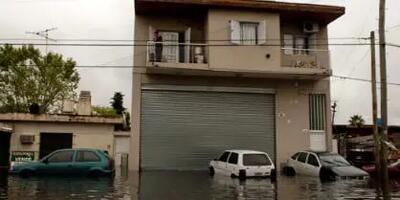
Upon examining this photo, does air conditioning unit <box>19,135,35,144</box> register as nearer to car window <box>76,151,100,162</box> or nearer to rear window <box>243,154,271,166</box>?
car window <box>76,151,100,162</box>

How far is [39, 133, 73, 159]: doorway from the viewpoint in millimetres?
28719

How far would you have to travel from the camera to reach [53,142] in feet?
94.9

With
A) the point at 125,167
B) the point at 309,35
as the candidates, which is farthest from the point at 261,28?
the point at 125,167

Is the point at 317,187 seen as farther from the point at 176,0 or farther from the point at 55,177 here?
the point at 176,0

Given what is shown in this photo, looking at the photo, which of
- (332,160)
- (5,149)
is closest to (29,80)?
(5,149)

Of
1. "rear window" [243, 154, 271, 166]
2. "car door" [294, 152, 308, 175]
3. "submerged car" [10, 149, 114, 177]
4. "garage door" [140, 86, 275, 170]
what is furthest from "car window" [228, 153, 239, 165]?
"garage door" [140, 86, 275, 170]

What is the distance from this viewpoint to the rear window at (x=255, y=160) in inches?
953

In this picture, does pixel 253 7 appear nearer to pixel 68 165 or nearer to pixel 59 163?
pixel 68 165

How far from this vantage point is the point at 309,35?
32.6 meters

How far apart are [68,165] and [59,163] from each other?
39 cm

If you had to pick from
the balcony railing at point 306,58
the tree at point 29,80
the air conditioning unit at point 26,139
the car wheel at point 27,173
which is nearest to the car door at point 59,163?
the car wheel at point 27,173

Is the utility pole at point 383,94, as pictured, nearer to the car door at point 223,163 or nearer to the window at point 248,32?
the car door at point 223,163

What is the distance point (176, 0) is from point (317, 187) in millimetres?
12791

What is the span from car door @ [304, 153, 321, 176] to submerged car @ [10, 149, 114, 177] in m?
9.23
